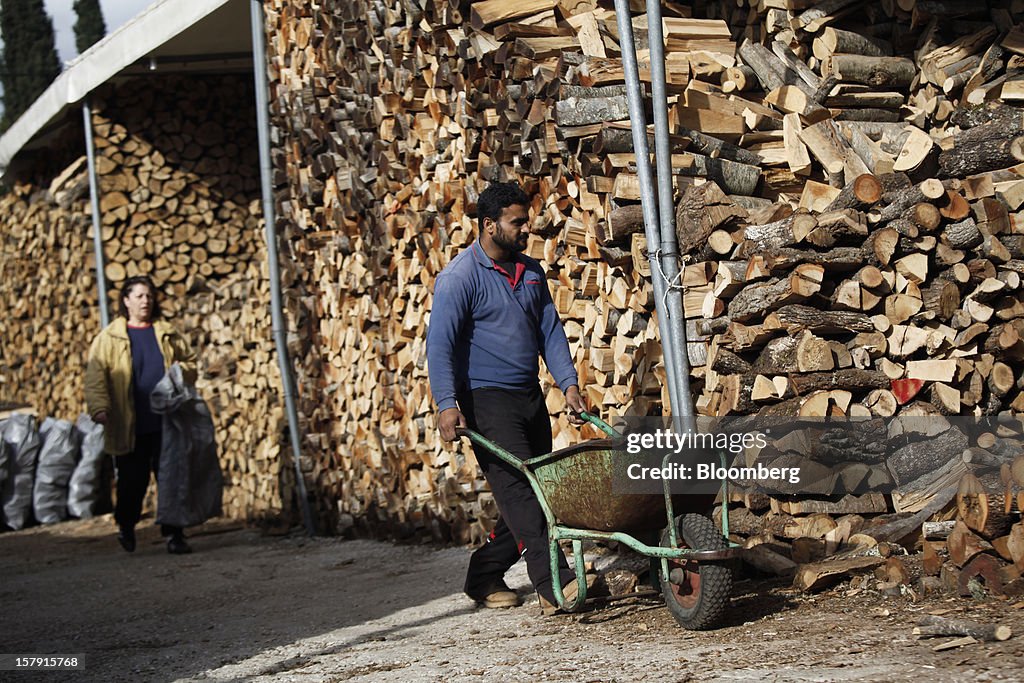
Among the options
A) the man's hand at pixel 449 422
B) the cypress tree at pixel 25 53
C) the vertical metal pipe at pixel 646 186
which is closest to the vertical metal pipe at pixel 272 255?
the vertical metal pipe at pixel 646 186

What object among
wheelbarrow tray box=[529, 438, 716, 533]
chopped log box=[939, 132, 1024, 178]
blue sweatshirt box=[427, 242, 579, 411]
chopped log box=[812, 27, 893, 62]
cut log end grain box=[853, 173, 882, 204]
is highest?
chopped log box=[812, 27, 893, 62]

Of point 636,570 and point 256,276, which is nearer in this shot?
point 636,570

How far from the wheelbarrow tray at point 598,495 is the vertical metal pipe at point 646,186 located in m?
0.84

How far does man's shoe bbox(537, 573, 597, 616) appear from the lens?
429 centimetres

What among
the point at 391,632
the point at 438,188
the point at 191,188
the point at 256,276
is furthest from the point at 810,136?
the point at 191,188

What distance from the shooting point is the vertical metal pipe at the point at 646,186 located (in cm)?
501

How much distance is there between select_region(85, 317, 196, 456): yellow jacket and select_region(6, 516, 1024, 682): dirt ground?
0.79 metres

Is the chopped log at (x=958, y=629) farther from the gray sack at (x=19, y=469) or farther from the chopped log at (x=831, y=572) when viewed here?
the gray sack at (x=19, y=469)

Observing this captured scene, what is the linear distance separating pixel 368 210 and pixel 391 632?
334 cm

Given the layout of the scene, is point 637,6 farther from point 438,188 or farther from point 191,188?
point 191,188

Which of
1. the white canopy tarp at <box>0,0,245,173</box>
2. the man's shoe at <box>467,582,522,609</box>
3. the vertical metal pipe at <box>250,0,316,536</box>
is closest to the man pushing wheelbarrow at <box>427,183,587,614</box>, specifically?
the man's shoe at <box>467,582,522,609</box>

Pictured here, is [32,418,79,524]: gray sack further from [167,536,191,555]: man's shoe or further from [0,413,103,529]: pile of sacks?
[167,536,191,555]: man's shoe

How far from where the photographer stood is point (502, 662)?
13.0 ft

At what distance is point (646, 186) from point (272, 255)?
4252 millimetres
